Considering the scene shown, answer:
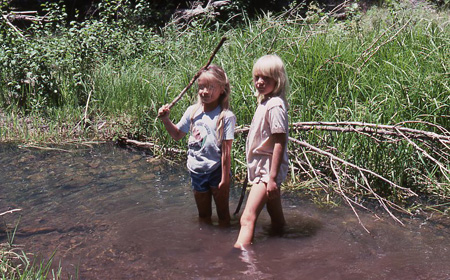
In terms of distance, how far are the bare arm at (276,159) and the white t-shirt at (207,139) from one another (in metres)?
0.41

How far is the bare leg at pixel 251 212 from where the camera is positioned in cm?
353

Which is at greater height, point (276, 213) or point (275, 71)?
point (275, 71)

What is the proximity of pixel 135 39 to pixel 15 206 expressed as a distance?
5328 mm

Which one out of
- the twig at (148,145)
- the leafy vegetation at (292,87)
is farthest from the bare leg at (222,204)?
the twig at (148,145)

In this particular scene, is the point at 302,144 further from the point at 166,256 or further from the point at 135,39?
the point at 135,39

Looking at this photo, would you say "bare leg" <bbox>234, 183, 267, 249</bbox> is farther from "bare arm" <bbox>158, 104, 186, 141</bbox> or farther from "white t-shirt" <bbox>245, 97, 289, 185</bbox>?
"bare arm" <bbox>158, 104, 186, 141</bbox>

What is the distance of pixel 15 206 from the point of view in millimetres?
4574

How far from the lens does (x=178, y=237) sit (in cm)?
392

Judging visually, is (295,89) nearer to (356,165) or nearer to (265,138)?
(356,165)

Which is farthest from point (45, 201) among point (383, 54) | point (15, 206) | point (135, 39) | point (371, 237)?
point (135, 39)

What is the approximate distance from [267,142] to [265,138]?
0.10ft

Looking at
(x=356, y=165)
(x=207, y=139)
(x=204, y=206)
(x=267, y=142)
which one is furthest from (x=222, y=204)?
(x=356, y=165)

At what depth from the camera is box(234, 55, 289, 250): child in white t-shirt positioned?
3445mm

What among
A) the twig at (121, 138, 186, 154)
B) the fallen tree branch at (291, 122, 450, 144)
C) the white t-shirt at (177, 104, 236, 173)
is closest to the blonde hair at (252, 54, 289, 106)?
the white t-shirt at (177, 104, 236, 173)
